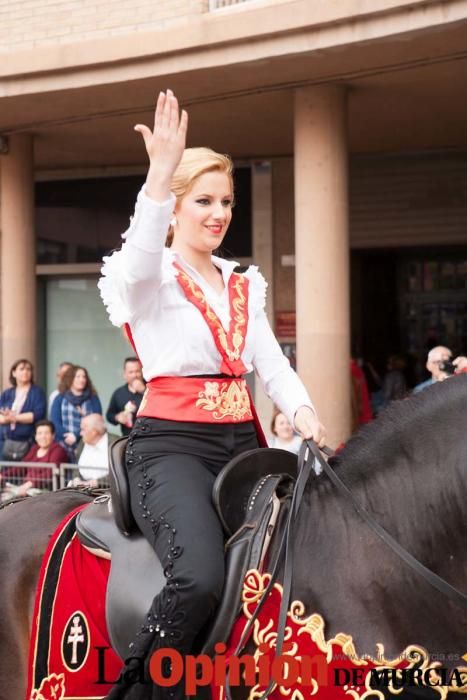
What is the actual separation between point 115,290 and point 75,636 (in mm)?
1273

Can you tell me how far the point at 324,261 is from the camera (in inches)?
382

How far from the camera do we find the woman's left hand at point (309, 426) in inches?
128

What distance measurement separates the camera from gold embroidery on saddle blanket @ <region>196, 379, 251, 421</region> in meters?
3.27

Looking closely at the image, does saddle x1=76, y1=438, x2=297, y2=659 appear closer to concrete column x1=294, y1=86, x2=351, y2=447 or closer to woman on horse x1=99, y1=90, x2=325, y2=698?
woman on horse x1=99, y1=90, x2=325, y2=698

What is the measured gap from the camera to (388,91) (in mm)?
9984

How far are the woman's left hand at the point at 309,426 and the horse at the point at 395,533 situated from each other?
95mm

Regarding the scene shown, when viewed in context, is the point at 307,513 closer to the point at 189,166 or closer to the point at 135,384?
the point at 189,166

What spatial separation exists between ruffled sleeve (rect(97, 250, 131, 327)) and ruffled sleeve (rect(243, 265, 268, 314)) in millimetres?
551

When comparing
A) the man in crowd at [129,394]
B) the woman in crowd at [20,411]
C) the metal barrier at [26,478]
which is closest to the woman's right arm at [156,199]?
the metal barrier at [26,478]

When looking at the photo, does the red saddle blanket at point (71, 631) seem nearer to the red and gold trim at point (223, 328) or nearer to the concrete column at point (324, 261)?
the red and gold trim at point (223, 328)

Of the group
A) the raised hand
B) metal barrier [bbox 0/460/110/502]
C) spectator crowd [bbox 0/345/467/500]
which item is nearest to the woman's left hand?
the raised hand

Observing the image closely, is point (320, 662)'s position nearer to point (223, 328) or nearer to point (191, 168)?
point (223, 328)

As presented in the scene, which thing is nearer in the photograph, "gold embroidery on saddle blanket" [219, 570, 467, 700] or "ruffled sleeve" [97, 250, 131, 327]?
"gold embroidery on saddle blanket" [219, 570, 467, 700]

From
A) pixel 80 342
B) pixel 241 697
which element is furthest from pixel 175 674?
pixel 80 342
